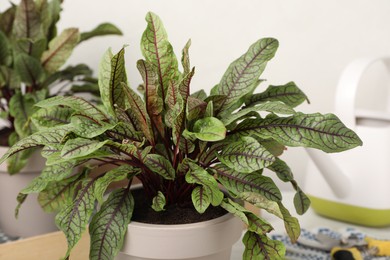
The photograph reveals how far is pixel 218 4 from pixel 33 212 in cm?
72

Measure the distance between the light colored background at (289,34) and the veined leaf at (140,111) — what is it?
732 millimetres

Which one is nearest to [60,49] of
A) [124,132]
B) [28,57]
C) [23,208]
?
[28,57]

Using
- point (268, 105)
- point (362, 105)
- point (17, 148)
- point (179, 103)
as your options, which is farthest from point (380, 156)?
point (17, 148)

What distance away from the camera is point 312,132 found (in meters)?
0.69

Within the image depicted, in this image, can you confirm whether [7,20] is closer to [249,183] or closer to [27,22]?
[27,22]

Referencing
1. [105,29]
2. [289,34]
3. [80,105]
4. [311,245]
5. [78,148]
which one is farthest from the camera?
[289,34]

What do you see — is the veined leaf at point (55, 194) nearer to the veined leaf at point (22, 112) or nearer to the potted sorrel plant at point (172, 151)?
the potted sorrel plant at point (172, 151)

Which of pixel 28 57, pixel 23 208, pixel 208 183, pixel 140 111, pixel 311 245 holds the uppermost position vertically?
pixel 28 57

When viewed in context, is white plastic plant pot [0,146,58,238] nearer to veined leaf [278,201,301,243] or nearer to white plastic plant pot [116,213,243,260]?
white plastic plant pot [116,213,243,260]

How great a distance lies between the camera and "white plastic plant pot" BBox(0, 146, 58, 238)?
1.09 metres

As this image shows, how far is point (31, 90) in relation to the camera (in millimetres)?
1163

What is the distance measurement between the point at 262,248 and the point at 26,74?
69 cm

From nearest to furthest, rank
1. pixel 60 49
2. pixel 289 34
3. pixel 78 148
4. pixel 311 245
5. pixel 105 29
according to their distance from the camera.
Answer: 1. pixel 78 148
2. pixel 311 245
3. pixel 60 49
4. pixel 105 29
5. pixel 289 34

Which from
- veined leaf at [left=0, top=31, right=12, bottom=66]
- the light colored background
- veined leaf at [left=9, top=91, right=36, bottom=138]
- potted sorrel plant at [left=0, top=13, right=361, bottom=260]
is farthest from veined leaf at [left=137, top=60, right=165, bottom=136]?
the light colored background
